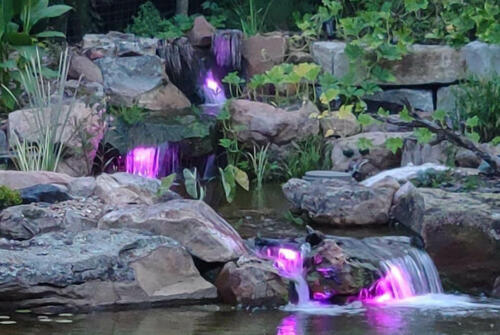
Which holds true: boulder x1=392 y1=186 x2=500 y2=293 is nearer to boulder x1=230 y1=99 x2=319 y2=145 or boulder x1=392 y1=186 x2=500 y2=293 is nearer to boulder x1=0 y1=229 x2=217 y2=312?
boulder x1=0 y1=229 x2=217 y2=312

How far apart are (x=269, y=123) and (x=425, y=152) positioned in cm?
171

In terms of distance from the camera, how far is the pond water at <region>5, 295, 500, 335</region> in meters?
6.59

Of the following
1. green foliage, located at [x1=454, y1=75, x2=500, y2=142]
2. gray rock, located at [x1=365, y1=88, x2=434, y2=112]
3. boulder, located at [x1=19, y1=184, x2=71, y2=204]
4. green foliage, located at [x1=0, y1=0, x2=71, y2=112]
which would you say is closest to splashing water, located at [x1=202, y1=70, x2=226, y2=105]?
gray rock, located at [x1=365, y1=88, x2=434, y2=112]

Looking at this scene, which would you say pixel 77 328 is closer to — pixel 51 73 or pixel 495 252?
pixel 495 252

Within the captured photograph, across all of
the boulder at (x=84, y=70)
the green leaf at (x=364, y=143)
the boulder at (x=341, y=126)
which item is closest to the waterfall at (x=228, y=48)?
the boulder at (x=84, y=70)

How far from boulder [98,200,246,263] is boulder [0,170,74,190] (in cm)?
128

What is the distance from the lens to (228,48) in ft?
44.3

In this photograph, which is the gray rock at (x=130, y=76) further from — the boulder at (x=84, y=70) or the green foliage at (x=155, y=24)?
the green foliage at (x=155, y=24)

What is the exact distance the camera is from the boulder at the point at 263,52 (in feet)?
43.6

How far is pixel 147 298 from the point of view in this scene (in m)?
7.23

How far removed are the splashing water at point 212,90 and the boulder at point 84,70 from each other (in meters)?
1.39

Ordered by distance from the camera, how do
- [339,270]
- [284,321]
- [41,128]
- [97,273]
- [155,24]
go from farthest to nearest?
[155,24]
[41,128]
[339,270]
[97,273]
[284,321]

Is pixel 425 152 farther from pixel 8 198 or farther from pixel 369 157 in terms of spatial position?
pixel 8 198

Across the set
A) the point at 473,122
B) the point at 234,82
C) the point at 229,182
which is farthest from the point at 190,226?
the point at 234,82
